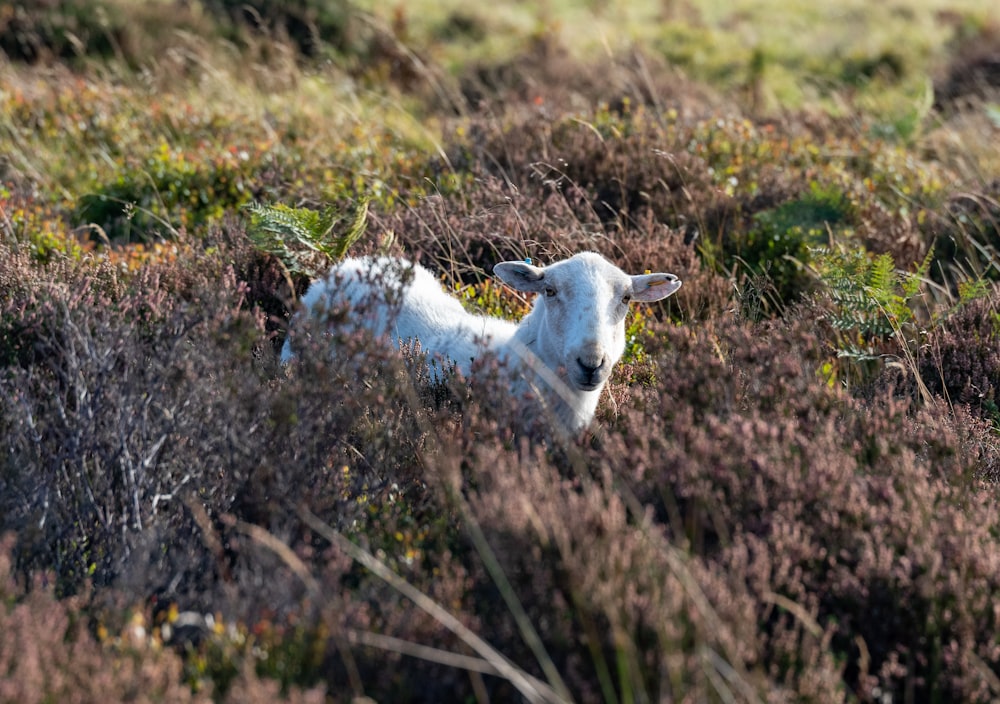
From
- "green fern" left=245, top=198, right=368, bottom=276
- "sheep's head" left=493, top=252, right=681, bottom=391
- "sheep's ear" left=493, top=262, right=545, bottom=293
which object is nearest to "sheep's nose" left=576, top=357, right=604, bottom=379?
"sheep's head" left=493, top=252, right=681, bottom=391

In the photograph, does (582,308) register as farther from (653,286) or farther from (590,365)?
(653,286)

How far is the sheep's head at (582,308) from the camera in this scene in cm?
413

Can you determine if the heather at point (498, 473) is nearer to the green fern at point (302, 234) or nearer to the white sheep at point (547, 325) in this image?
the green fern at point (302, 234)

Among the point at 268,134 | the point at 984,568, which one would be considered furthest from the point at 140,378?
the point at 268,134

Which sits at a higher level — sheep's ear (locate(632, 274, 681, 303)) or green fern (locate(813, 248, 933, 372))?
sheep's ear (locate(632, 274, 681, 303))

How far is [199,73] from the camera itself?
40.1ft

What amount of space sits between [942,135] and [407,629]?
9.56 meters

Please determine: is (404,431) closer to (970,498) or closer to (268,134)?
(970,498)

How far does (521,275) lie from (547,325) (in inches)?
10.6

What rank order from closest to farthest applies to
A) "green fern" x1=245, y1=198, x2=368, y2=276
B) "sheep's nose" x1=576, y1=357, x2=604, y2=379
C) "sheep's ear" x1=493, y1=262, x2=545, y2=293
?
"sheep's nose" x1=576, y1=357, x2=604, y2=379
"sheep's ear" x1=493, y1=262, x2=545, y2=293
"green fern" x1=245, y1=198, x2=368, y2=276

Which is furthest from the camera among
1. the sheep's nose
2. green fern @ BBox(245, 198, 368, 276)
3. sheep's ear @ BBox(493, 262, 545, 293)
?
green fern @ BBox(245, 198, 368, 276)

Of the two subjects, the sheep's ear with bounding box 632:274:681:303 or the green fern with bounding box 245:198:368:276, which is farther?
the green fern with bounding box 245:198:368:276

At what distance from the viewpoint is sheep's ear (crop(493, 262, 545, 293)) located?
14.7ft

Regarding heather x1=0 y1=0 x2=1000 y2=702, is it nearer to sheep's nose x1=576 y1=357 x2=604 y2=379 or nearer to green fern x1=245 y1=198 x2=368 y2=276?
green fern x1=245 y1=198 x2=368 y2=276
